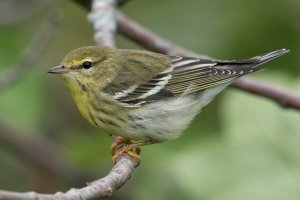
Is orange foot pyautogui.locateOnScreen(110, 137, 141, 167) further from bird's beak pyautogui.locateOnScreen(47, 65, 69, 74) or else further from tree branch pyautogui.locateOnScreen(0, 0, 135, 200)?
bird's beak pyautogui.locateOnScreen(47, 65, 69, 74)

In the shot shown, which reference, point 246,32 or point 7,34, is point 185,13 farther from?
point 7,34

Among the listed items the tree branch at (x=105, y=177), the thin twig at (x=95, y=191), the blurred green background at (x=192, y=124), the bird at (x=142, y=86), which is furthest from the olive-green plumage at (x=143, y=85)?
the thin twig at (x=95, y=191)

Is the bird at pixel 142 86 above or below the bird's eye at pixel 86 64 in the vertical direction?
below

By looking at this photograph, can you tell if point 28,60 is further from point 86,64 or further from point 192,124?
point 192,124

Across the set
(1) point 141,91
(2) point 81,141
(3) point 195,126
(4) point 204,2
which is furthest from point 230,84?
(4) point 204,2

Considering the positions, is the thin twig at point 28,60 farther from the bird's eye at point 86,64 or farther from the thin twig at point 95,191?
the thin twig at point 95,191

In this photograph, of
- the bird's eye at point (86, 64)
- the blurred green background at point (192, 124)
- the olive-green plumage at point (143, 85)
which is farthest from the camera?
the blurred green background at point (192, 124)

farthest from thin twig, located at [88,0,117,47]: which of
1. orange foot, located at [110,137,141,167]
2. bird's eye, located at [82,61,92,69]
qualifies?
orange foot, located at [110,137,141,167]
